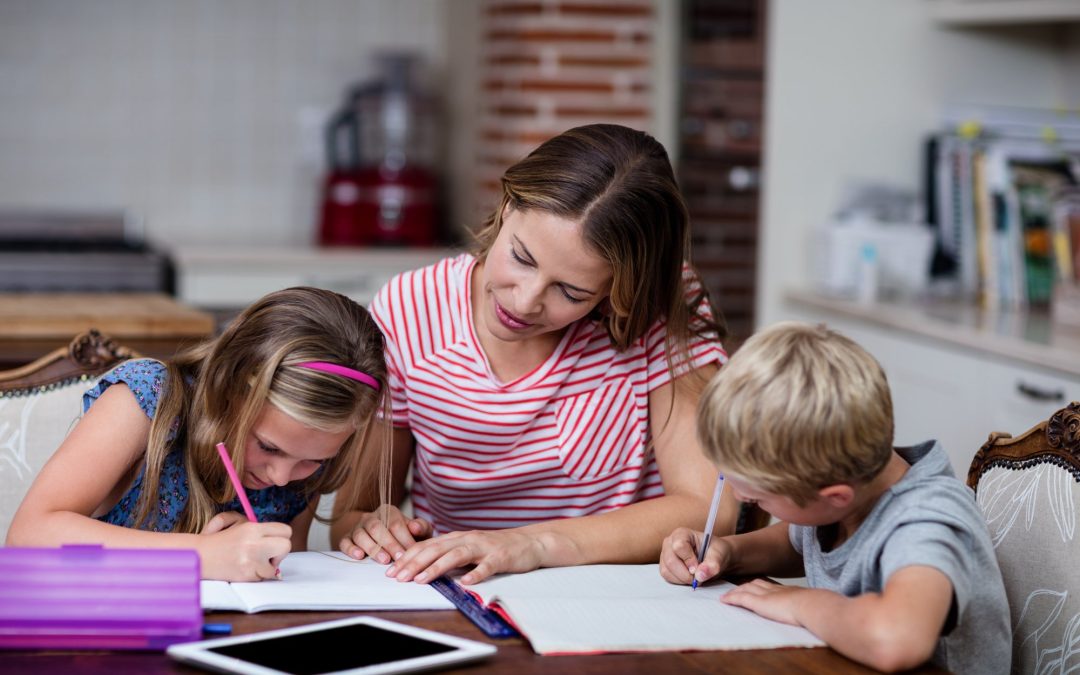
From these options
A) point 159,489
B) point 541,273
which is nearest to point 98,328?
point 159,489

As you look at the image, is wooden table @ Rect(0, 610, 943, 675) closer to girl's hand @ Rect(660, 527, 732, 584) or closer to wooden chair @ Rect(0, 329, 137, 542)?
girl's hand @ Rect(660, 527, 732, 584)

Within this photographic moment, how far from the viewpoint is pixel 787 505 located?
4.26 feet

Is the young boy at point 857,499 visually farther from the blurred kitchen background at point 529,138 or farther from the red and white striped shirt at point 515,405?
the blurred kitchen background at point 529,138

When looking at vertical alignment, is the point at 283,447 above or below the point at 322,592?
above

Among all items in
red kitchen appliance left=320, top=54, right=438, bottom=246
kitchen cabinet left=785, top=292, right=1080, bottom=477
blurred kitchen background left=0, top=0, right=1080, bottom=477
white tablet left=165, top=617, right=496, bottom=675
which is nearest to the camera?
white tablet left=165, top=617, right=496, bottom=675

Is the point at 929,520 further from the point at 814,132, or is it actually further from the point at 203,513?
the point at 814,132

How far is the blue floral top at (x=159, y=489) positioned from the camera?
1576mm

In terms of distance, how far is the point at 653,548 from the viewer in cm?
167

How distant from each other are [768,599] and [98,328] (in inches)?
59.6

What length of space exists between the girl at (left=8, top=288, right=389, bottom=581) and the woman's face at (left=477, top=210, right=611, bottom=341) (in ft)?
0.55

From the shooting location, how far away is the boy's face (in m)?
1.29

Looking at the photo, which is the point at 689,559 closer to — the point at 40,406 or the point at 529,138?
the point at 40,406

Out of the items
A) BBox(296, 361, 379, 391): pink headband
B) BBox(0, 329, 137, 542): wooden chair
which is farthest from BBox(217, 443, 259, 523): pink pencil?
BBox(0, 329, 137, 542): wooden chair

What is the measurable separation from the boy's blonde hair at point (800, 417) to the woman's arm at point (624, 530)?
0.32m
